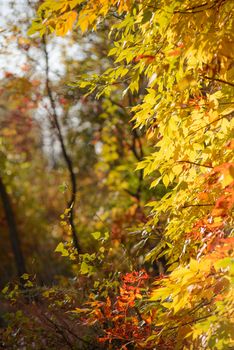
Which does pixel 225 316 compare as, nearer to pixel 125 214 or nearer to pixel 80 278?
pixel 80 278

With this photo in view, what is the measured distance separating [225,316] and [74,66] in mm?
9012

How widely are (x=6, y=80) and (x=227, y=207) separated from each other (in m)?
Answer: 9.83

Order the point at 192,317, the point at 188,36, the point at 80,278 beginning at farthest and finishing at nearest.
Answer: the point at 80,278 → the point at 192,317 → the point at 188,36

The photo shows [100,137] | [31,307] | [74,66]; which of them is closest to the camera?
[31,307]

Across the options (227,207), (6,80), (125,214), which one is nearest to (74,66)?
(6,80)

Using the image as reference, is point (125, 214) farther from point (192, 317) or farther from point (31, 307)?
point (192, 317)

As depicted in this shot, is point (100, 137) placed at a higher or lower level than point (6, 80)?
lower

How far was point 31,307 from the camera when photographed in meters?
7.12

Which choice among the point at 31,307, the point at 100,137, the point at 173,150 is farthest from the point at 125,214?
the point at 173,150

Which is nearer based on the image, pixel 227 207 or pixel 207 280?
pixel 227 207

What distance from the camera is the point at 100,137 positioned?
13969mm

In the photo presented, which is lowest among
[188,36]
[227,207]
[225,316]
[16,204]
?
[16,204]

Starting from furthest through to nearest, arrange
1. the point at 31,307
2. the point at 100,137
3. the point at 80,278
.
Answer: the point at 100,137
the point at 31,307
the point at 80,278

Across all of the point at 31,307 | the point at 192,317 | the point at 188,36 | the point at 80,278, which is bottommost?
the point at 31,307
